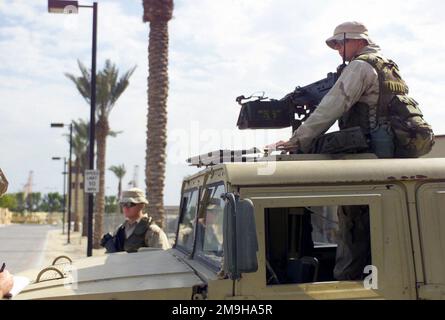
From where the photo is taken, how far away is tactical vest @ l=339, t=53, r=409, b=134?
138 inches

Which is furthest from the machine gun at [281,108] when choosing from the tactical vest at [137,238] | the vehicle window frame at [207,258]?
the tactical vest at [137,238]

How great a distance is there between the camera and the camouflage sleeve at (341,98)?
11.4 feet

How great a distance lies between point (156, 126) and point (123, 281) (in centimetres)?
1188

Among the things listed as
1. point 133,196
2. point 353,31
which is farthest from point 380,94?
point 133,196

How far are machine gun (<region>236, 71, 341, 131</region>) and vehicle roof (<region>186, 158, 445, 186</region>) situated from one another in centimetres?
117

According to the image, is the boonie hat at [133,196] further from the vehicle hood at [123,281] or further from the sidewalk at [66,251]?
the sidewalk at [66,251]

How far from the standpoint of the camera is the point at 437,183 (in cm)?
298

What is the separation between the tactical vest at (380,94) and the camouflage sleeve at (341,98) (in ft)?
0.18

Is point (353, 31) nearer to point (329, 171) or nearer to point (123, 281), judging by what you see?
point (329, 171)

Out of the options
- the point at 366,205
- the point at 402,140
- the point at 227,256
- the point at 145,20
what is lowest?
the point at 227,256
